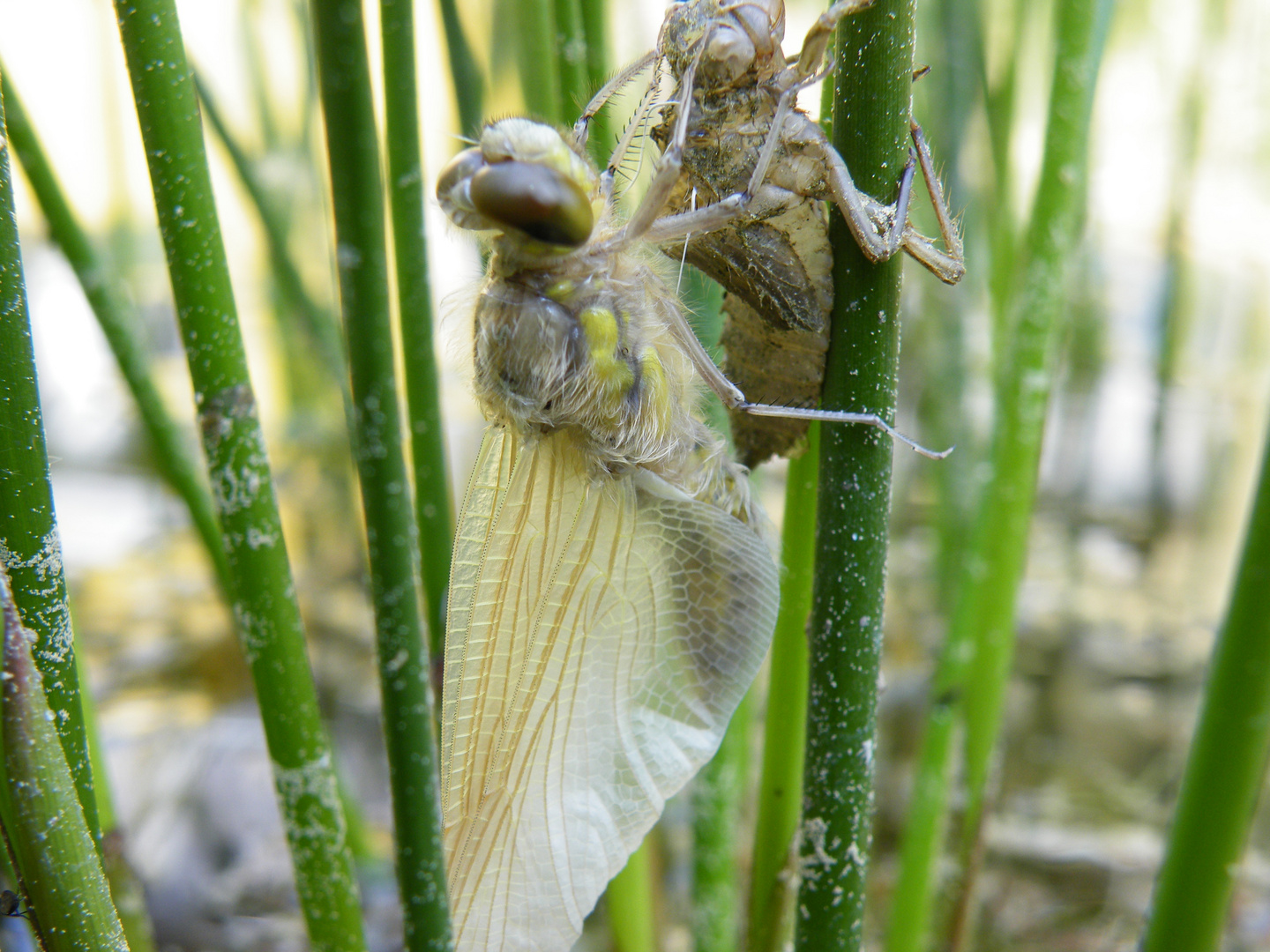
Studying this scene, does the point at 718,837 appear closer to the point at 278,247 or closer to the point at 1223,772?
the point at 1223,772

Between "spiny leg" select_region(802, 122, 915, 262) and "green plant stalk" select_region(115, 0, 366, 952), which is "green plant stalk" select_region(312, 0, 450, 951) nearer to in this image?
"green plant stalk" select_region(115, 0, 366, 952)

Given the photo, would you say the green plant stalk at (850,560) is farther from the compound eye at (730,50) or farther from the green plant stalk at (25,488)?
the green plant stalk at (25,488)

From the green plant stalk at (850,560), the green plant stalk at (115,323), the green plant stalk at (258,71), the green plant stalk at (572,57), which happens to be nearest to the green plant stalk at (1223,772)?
the green plant stalk at (850,560)

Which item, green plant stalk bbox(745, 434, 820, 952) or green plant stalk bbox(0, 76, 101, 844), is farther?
green plant stalk bbox(745, 434, 820, 952)

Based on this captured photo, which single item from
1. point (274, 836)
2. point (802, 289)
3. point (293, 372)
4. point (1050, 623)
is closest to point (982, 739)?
point (802, 289)

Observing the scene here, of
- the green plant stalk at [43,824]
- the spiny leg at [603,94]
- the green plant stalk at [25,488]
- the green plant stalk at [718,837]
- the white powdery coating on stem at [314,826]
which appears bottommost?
the green plant stalk at [718,837]

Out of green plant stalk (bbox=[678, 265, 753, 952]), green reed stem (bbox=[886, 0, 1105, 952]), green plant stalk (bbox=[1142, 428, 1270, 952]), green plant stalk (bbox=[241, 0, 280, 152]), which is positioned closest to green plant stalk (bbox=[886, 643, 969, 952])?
green reed stem (bbox=[886, 0, 1105, 952])

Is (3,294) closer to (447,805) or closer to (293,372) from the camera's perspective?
(447,805)
